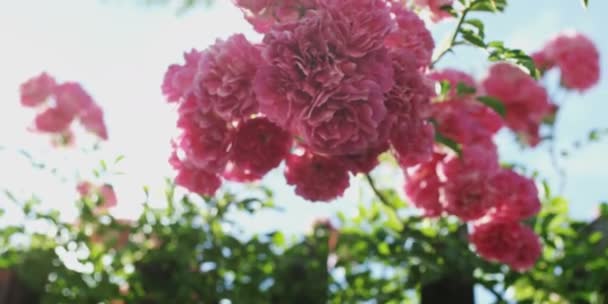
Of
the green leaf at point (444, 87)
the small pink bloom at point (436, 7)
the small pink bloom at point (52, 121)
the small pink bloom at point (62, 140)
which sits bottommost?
the green leaf at point (444, 87)

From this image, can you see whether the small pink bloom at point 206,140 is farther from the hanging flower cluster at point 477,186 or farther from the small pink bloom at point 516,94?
the small pink bloom at point 516,94

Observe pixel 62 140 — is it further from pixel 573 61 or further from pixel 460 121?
pixel 573 61

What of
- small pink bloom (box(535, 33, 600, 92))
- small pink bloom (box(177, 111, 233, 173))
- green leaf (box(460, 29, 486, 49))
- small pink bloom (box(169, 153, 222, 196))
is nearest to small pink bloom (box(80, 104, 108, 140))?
small pink bloom (box(169, 153, 222, 196))

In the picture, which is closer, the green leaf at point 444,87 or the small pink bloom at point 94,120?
the green leaf at point 444,87

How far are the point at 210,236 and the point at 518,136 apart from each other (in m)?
1.21

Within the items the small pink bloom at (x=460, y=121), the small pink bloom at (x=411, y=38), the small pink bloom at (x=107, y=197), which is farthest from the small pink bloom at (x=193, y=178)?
the small pink bloom at (x=107, y=197)

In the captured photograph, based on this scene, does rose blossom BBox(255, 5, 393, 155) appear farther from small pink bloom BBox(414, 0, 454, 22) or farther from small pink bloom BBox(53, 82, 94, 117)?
small pink bloom BBox(53, 82, 94, 117)

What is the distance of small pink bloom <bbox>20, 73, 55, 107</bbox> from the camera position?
2379 millimetres

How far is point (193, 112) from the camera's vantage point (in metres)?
1.06

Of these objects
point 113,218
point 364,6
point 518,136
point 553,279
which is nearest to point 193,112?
point 364,6

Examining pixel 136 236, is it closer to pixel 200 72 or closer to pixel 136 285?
pixel 136 285

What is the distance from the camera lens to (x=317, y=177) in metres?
1.16

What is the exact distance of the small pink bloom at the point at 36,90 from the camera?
2379 mm

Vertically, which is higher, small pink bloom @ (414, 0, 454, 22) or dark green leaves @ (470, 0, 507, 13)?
small pink bloom @ (414, 0, 454, 22)
